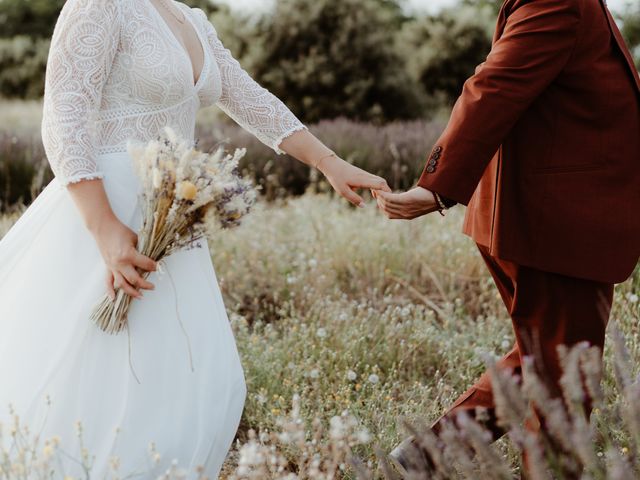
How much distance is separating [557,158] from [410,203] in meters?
0.49

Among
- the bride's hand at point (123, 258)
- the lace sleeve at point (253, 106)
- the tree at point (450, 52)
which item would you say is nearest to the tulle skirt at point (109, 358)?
the bride's hand at point (123, 258)

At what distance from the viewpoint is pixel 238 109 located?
2824mm

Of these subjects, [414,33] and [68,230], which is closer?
[68,230]

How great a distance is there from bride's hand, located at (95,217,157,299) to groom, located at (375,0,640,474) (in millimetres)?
993

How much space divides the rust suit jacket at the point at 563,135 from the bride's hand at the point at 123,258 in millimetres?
1071

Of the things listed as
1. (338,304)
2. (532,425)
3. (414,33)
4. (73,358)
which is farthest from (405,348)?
(414,33)

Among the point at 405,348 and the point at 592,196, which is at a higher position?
the point at 592,196

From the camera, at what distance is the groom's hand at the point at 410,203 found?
2570 mm

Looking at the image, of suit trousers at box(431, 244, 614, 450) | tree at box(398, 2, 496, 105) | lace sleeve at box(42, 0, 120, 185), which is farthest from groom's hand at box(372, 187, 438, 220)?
tree at box(398, 2, 496, 105)

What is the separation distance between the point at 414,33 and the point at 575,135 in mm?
15947

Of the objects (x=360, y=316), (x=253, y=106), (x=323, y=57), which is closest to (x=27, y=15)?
(x=323, y=57)

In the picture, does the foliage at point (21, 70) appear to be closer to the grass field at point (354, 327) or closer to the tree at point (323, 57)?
the tree at point (323, 57)

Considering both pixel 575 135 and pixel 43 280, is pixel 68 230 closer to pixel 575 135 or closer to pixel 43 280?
pixel 43 280

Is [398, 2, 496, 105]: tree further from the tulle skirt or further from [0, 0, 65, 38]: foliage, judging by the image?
[0, 0, 65, 38]: foliage
